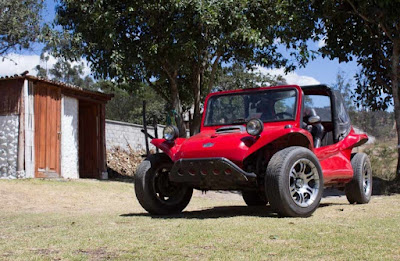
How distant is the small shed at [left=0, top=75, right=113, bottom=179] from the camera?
→ 16109mm

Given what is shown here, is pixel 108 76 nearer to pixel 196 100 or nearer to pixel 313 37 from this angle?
pixel 196 100

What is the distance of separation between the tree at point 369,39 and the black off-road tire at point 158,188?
31.8ft

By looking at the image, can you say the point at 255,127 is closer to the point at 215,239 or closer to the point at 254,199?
the point at 215,239

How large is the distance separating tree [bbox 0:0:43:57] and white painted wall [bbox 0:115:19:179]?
334 inches

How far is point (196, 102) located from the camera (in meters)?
19.9

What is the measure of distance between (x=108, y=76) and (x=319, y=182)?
491 inches

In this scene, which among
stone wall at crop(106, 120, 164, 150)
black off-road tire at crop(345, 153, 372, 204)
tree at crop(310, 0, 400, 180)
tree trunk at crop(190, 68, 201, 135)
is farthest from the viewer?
stone wall at crop(106, 120, 164, 150)

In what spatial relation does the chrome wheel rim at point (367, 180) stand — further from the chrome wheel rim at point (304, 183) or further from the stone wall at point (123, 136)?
the stone wall at point (123, 136)

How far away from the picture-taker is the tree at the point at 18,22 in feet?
79.1

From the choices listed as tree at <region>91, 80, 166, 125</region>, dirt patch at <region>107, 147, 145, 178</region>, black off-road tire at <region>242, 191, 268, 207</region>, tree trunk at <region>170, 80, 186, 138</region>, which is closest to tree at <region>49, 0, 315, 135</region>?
tree trunk at <region>170, 80, 186, 138</region>

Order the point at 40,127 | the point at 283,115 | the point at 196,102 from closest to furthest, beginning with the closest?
the point at 283,115, the point at 40,127, the point at 196,102

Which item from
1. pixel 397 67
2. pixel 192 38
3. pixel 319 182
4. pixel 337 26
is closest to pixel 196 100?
pixel 192 38

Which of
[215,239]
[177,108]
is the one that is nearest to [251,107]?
[215,239]

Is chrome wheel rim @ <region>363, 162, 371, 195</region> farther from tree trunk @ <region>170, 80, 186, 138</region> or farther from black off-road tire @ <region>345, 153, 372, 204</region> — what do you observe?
tree trunk @ <region>170, 80, 186, 138</region>
